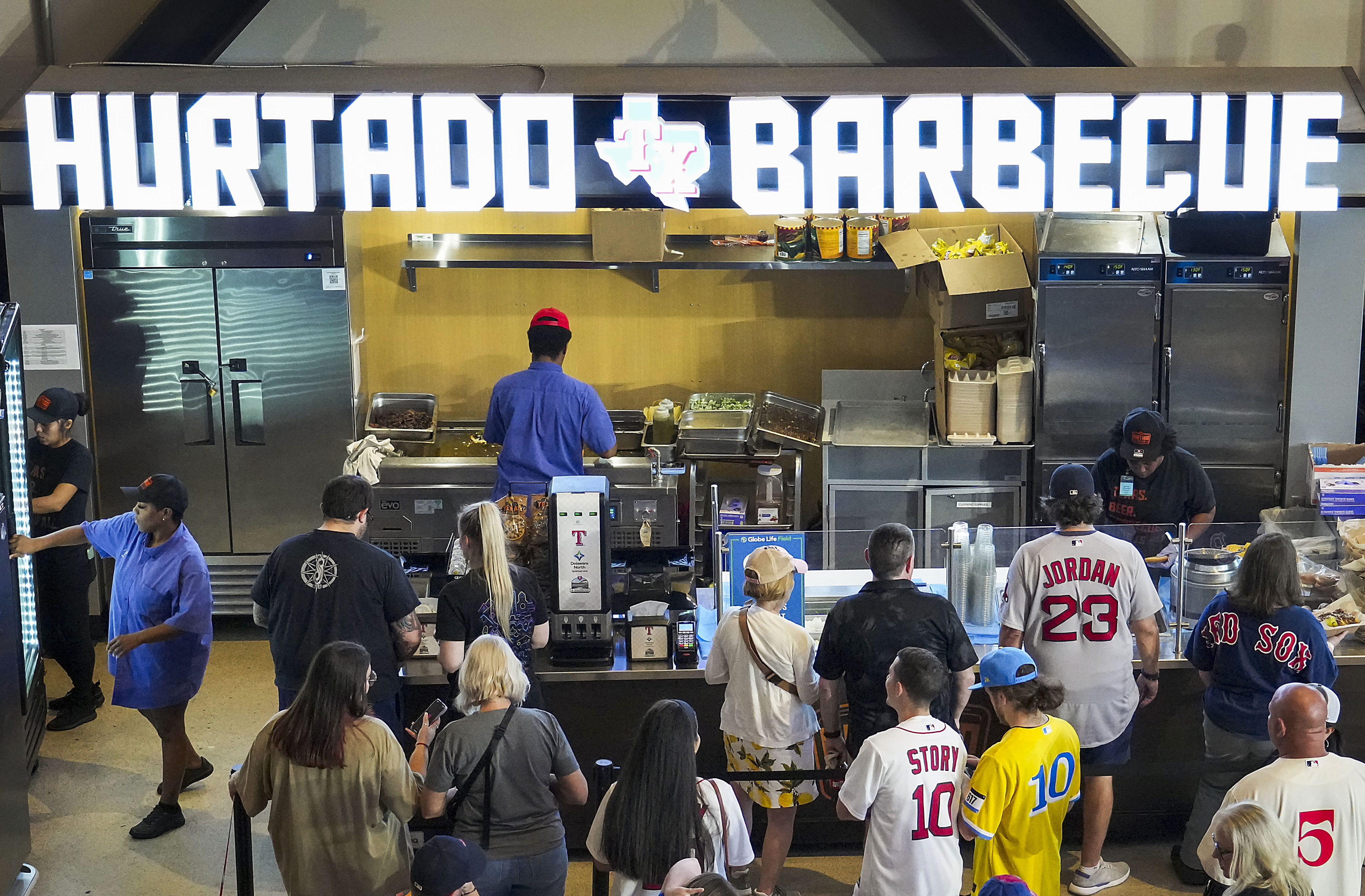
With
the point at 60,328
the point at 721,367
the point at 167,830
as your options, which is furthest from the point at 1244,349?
the point at 60,328

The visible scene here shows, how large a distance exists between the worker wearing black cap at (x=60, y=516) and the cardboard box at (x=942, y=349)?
169 inches

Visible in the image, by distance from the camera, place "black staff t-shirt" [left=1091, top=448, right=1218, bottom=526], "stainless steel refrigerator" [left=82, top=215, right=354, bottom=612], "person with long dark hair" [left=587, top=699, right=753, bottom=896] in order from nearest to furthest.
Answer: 1. "person with long dark hair" [left=587, top=699, right=753, bottom=896]
2. "black staff t-shirt" [left=1091, top=448, right=1218, bottom=526]
3. "stainless steel refrigerator" [left=82, top=215, right=354, bottom=612]

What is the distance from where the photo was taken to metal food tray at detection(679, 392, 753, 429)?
7.35 m

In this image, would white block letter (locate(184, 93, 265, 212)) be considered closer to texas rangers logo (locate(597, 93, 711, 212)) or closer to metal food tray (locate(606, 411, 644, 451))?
texas rangers logo (locate(597, 93, 711, 212))

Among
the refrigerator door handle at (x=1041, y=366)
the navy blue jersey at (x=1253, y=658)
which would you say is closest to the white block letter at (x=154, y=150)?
the navy blue jersey at (x=1253, y=658)

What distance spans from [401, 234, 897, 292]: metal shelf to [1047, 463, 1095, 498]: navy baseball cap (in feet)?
10.5

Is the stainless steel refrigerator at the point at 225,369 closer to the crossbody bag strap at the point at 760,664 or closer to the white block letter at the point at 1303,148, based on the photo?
the crossbody bag strap at the point at 760,664

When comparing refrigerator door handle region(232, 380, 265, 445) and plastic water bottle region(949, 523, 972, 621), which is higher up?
refrigerator door handle region(232, 380, 265, 445)

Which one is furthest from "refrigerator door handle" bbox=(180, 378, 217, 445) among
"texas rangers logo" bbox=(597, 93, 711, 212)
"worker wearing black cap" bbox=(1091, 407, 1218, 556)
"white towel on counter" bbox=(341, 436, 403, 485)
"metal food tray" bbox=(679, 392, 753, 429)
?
"worker wearing black cap" bbox=(1091, 407, 1218, 556)

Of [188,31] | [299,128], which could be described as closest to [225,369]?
[188,31]

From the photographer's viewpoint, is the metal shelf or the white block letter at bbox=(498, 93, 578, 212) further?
the metal shelf

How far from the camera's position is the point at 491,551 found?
163 inches

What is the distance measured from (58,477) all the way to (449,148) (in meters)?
2.28

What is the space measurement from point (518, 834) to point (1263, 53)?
570cm
